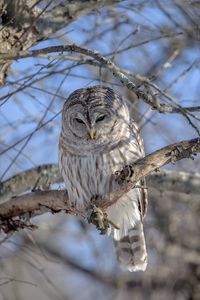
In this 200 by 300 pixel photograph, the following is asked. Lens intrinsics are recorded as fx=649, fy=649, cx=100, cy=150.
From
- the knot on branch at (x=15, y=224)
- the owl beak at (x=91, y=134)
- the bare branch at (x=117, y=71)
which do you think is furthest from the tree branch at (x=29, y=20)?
the knot on branch at (x=15, y=224)

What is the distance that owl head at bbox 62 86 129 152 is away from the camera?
509 centimetres

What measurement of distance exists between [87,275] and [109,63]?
5.31 m

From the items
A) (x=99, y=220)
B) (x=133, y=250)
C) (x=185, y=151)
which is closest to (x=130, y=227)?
(x=133, y=250)

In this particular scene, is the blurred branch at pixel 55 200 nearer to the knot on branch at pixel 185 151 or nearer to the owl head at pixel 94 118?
the knot on branch at pixel 185 151

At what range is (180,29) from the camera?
5172mm

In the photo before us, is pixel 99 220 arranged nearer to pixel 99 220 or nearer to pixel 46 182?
pixel 99 220

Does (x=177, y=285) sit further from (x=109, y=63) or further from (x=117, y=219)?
(x=109, y=63)

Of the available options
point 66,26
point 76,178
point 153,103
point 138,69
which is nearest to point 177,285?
point 138,69

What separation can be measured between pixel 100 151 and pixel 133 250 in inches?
39.9

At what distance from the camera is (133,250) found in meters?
5.53

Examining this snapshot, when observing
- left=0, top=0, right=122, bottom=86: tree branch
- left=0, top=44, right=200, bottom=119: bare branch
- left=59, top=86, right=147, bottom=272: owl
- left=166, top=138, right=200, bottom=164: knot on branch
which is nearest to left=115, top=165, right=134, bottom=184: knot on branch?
→ left=166, top=138, right=200, bottom=164: knot on branch

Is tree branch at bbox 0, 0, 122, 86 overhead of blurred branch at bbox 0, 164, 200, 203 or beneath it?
overhead

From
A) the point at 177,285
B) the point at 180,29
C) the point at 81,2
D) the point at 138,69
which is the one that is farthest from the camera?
the point at 177,285

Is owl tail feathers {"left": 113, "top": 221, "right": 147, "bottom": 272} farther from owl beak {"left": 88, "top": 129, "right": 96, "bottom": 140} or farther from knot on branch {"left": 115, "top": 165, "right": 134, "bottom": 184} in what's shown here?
knot on branch {"left": 115, "top": 165, "right": 134, "bottom": 184}
